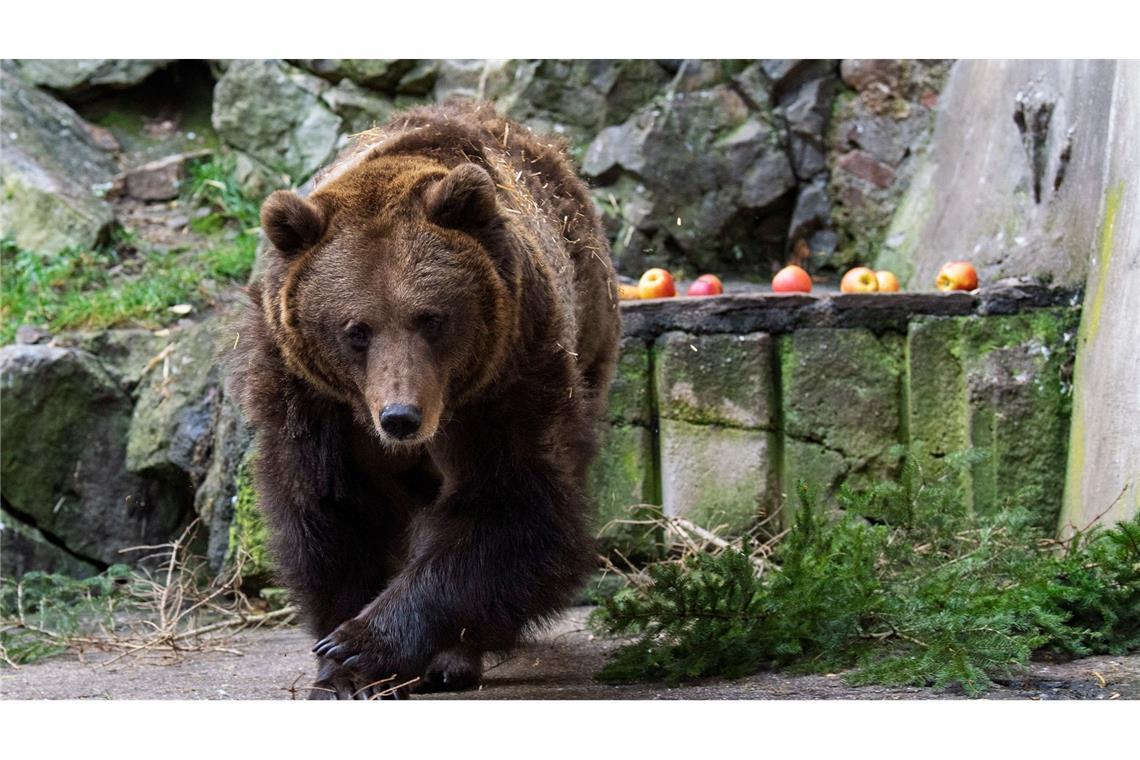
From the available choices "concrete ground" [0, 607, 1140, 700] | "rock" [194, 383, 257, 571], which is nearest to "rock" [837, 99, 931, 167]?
"concrete ground" [0, 607, 1140, 700]

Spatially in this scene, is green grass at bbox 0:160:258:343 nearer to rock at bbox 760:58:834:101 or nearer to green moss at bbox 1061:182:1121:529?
rock at bbox 760:58:834:101

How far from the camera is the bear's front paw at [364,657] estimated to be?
15.0 ft

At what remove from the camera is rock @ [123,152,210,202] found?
11.6m

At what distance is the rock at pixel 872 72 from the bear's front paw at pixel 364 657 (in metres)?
6.76

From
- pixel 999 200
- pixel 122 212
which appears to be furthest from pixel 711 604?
pixel 122 212

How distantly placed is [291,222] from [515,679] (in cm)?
219

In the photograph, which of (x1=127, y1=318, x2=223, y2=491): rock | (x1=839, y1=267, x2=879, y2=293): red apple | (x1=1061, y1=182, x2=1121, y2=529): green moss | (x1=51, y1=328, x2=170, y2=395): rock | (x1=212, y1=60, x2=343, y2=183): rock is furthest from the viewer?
(x1=212, y1=60, x2=343, y2=183): rock

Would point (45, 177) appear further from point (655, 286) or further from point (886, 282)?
point (886, 282)

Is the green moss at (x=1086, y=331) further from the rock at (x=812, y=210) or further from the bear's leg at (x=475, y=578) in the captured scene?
the rock at (x=812, y=210)

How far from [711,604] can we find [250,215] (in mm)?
7257

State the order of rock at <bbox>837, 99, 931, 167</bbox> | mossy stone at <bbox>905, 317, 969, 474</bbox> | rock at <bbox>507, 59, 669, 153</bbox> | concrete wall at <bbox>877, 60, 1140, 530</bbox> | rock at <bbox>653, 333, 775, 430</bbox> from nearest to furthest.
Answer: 1. concrete wall at <bbox>877, 60, 1140, 530</bbox>
2. mossy stone at <bbox>905, 317, 969, 474</bbox>
3. rock at <bbox>653, 333, 775, 430</bbox>
4. rock at <bbox>837, 99, 931, 167</bbox>
5. rock at <bbox>507, 59, 669, 153</bbox>

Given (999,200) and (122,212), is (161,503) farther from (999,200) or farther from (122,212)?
(999,200)

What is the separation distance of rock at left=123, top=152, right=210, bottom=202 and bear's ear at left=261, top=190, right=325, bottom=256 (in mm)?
7501

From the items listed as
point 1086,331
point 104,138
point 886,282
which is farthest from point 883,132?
point 104,138
